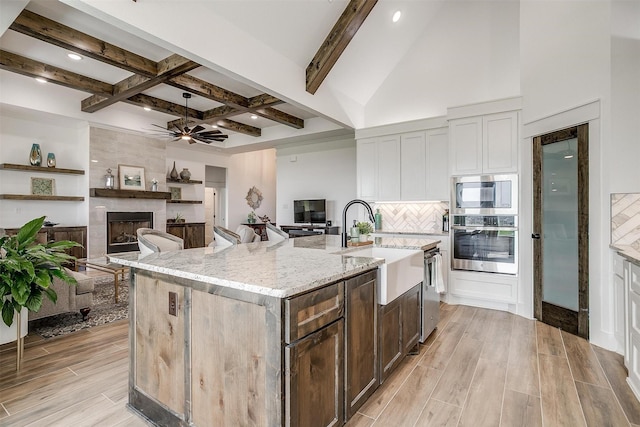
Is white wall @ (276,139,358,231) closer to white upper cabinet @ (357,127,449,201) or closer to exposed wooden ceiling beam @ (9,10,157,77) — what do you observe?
white upper cabinet @ (357,127,449,201)

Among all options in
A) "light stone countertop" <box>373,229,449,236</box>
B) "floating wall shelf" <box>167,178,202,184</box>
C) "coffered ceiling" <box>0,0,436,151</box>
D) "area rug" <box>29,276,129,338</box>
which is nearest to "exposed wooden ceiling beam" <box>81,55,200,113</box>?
"coffered ceiling" <box>0,0,436,151</box>

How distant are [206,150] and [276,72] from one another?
229 inches

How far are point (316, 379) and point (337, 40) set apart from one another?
4.12 metres

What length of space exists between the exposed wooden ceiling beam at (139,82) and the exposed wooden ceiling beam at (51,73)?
9.0 inches

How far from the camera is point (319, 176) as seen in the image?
8.10 metres

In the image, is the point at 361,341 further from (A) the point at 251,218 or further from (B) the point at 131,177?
(A) the point at 251,218

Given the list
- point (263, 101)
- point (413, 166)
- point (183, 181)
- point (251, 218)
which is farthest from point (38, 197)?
point (413, 166)

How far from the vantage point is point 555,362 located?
269cm

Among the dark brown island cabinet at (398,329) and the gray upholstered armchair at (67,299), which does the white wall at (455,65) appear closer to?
the dark brown island cabinet at (398,329)

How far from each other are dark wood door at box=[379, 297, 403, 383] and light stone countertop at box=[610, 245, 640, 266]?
1657 millimetres

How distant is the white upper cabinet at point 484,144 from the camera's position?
4.10 metres

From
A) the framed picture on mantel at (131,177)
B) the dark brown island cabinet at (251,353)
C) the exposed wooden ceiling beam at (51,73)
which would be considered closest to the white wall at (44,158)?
the framed picture on mantel at (131,177)

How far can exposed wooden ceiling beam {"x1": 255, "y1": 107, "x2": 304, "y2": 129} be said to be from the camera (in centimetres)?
633

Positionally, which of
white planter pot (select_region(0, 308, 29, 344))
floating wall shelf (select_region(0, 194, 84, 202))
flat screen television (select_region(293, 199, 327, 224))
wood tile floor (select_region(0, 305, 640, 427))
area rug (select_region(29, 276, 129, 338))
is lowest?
wood tile floor (select_region(0, 305, 640, 427))
